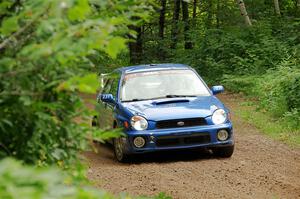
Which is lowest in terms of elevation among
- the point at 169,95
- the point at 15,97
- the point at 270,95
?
the point at 270,95

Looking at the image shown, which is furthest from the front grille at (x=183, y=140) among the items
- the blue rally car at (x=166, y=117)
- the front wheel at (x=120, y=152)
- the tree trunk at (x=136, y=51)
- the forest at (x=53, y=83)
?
the tree trunk at (x=136, y=51)

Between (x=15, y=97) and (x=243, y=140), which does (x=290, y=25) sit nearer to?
(x=243, y=140)

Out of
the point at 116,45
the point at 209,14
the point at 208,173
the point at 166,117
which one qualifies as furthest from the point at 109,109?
the point at 209,14

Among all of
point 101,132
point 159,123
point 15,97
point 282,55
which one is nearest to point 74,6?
point 15,97

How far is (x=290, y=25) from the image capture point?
1104 inches

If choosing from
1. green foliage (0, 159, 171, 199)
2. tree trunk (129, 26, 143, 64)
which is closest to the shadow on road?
green foliage (0, 159, 171, 199)

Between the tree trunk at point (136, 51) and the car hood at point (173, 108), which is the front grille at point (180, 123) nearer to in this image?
the car hood at point (173, 108)

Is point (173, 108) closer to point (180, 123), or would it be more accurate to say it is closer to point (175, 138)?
point (180, 123)

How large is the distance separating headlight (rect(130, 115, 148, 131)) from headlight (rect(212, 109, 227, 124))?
118 cm

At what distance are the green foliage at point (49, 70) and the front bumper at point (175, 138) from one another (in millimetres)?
6499

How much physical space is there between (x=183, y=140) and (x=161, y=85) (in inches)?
57.2

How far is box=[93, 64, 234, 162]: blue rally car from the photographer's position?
36.0 feet

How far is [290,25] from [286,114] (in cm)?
1310

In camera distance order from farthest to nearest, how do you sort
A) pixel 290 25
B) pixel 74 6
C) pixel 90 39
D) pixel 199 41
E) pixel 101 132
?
1. pixel 199 41
2. pixel 290 25
3. pixel 101 132
4. pixel 90 39
5. pixel 74 6
